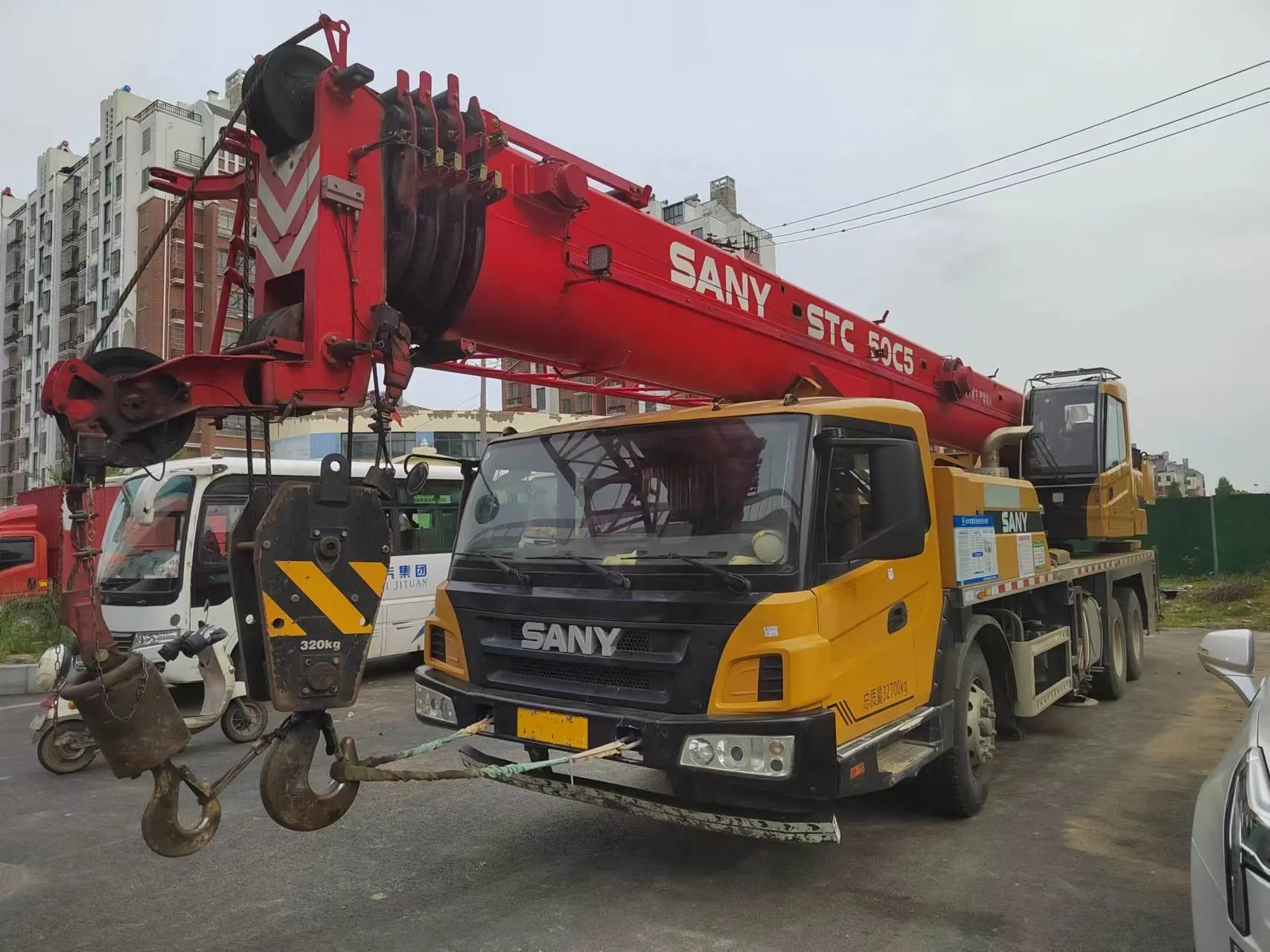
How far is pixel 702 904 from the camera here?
4031 mm

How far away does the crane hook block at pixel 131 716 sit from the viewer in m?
2.88

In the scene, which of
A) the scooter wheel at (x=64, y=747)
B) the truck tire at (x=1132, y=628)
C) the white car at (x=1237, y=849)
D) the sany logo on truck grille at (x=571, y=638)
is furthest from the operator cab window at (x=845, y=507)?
the truck tire at (x=1132, y=628)

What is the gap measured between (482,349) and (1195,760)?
5.73 metres

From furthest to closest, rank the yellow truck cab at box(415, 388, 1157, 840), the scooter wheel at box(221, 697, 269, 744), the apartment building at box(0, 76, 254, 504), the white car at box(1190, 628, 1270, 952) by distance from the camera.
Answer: the apartment building at box(0, 76, 254, 504), the scooter wheel at box(221, 697, 269, 744), the yellow truck cab at box(415, 388, 1157, 840), the white car at box(1190, 628, 1270, 952)

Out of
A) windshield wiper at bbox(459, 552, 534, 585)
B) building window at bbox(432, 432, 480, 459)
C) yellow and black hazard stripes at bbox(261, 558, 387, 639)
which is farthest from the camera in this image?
building window at bbox(432, 432, 480, 459)

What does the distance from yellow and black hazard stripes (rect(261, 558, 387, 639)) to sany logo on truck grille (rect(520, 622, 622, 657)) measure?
3.25 ft

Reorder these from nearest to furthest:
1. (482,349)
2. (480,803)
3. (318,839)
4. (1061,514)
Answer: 1. (482,349)
2. (318,839)
3. (480,803)
4. (1061,514)

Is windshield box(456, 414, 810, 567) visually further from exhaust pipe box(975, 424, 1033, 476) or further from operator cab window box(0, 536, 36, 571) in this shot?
operator cab window box(0, 536, 36, 571)

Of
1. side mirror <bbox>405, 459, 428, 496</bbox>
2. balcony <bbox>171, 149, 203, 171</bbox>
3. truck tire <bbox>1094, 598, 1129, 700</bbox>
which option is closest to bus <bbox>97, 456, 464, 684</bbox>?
side mirror <bbox>405, 459, 428, 496</bbox>

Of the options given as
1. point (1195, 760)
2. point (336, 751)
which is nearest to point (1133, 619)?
point (1195, 760)

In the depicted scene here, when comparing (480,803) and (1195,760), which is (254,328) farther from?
(1195,760)

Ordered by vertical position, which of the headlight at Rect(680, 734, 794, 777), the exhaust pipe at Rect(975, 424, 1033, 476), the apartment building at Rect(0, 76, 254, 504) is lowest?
the headlight at Rect(680, 734, 794, 777)

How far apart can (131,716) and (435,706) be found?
1710 mm

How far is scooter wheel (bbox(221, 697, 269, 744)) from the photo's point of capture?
7641 mm
